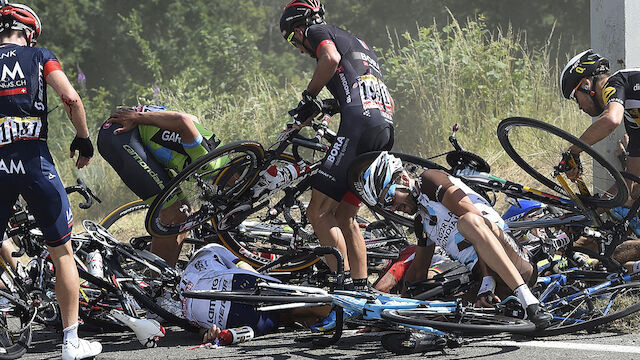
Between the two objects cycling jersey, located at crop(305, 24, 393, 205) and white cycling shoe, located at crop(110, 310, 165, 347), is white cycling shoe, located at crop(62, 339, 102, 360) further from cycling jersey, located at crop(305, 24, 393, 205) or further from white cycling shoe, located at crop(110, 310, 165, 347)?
cycling jersey, located at crop(305, 24, 393, 205)

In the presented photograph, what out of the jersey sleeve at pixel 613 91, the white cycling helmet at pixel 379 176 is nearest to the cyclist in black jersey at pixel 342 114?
the white cycling helmet at pixel 379 176

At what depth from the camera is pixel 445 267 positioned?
6.51 m

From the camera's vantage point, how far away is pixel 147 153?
729 centimetres

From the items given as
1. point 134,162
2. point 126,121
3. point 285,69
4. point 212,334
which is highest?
point 285,69

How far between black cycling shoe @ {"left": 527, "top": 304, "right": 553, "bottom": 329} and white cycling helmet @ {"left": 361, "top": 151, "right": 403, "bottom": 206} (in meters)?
1.17

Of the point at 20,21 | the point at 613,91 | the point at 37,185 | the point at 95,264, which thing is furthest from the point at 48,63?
the point at 613,91

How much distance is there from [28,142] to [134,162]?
5.30 ft

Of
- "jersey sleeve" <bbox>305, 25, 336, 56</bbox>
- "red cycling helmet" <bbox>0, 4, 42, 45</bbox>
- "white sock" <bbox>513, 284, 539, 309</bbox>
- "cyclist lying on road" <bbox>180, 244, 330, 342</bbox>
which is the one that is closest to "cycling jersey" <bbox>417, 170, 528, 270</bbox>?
"white sock" <bbox>513, 284, 539, 309</bbox>

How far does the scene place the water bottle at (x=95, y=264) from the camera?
6.34m

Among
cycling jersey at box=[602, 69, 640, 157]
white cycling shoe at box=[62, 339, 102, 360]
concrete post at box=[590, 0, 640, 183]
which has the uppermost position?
concrete post at box=[590, 0, 640, 183]

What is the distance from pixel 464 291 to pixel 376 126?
1.56 m

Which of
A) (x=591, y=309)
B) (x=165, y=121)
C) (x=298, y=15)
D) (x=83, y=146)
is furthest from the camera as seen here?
(x=165, y=121)

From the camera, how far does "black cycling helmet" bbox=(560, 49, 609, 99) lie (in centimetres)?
658

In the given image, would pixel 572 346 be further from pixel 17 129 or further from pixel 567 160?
pixel 17 129
